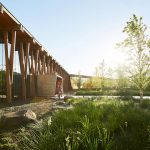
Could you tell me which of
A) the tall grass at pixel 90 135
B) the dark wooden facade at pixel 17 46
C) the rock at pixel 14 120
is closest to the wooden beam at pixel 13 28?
the dark wooden facade at pixel 17 46

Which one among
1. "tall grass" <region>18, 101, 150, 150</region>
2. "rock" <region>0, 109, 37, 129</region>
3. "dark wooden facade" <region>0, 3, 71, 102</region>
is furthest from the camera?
"dark wooden facade" <region>0, 3, 71, 102</region>

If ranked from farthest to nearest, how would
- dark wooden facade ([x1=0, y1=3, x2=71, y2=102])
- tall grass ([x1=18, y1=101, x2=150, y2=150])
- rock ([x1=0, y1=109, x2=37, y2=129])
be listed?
1. dark wooden facade ([x1=0, y1=3, x2=71, y2=102])
2. rock ([x1=0, y1=109, x2=37, y2=129])
3. tall grass ([x1=18, y1=101, x2=150, y2=150])

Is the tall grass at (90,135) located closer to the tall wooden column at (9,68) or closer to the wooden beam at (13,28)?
the tall wooden column at (9,68)

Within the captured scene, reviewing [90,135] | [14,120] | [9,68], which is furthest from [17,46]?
[90,135]

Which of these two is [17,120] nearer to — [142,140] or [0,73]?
[142,140]

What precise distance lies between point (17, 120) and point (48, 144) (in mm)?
2741

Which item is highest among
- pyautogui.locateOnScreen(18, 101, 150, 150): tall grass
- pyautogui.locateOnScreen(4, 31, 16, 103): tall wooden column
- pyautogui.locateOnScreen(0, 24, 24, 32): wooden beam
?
pyautogui.locateOnScreen(0, 24, 24, 32): wooden beam

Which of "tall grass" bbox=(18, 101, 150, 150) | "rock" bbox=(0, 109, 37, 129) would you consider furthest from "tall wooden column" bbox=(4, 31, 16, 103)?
"tall grass" bbox=(18, 101, 150, 150)

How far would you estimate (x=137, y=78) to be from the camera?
20.3 m

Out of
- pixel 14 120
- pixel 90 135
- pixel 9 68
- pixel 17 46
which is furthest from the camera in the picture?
pixel 17 46

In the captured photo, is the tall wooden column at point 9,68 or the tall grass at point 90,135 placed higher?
the tall wooden column at point 9,68

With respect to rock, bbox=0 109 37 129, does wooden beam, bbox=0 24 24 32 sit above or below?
above

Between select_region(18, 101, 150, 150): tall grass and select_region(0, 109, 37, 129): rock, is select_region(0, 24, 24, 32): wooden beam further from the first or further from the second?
select_region(18, 101, 150, 150): tall grass

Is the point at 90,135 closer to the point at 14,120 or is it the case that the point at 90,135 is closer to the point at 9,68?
the point at 14,120
